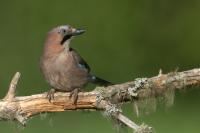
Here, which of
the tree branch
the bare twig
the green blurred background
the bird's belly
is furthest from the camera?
the green blurred background

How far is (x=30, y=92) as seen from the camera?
46.2ft

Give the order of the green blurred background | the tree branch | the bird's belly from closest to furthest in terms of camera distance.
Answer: the tree branch
the bird's belly
the green blurred background

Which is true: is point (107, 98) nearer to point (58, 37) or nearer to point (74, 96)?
point (74, 96)

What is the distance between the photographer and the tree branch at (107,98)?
8.85 metres

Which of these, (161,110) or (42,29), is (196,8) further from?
(161,110)

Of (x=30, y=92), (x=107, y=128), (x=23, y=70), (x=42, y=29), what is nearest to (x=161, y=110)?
(x=107, y=128)

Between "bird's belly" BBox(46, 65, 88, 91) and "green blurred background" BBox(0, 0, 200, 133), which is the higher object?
"green blurred background" BBox(0, 0, 200, 133)

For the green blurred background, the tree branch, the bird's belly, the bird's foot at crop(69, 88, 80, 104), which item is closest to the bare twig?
the tree branch

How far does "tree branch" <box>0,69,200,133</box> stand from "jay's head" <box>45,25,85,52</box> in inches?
25.4

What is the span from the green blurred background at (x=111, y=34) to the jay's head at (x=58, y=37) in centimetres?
532

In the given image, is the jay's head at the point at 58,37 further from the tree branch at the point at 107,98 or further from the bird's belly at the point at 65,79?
the tree branch at the point at 107,98

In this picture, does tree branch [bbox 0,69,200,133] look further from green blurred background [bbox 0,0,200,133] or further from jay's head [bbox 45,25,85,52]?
green blurred background [bbox 0,0,200,133]

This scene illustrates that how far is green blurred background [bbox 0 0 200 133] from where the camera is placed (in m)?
16.1

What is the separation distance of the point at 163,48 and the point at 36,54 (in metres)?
2.01
